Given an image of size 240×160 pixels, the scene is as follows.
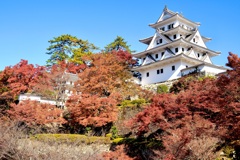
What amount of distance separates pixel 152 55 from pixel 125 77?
24.0 ft

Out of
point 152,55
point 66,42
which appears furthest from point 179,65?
point 66,42

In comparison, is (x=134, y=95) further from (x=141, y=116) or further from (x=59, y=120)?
(x=141, y=116)

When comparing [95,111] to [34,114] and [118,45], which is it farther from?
[118,45]

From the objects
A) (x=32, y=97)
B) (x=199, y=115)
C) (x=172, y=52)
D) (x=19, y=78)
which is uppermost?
(x=172, y=52)

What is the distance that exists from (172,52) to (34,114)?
17290 mm

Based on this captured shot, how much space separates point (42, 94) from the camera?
24.3 meters

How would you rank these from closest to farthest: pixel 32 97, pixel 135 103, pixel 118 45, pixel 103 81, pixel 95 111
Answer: pixel 95 111, pixel 135 103, pixel 103 81, pixel 32 97, pixel 118 45

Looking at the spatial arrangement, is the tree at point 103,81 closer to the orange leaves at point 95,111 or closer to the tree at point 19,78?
the orange leaves at point 95,111

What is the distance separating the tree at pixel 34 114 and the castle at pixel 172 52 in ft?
45.0

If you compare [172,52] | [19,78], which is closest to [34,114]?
[19,78]

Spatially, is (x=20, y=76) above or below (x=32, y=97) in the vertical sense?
above

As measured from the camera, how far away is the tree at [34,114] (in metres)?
19.8

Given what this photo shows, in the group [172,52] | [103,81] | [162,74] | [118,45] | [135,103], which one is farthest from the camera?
[118,45]

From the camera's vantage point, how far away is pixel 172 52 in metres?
28.8
